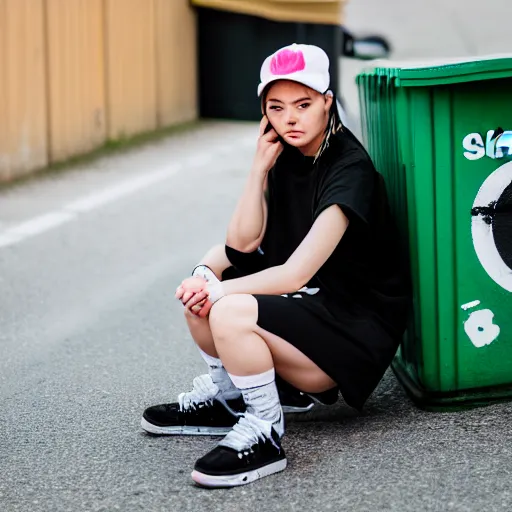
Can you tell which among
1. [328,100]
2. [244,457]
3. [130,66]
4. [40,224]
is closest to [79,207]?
[40,224]

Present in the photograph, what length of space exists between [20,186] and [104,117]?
1.84 metres

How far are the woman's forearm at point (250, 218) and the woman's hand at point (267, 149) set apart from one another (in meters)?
0.02

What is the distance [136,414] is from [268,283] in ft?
2.76

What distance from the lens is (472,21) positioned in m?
13.9

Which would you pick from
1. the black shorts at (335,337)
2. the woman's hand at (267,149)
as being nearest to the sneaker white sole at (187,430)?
the black shorts at (335,337)

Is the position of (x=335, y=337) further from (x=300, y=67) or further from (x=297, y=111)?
(x=300, y=67)

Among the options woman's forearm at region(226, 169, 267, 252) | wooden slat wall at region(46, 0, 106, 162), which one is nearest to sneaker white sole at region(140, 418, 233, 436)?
woman's forearm at region(226, 169, 267, 252)

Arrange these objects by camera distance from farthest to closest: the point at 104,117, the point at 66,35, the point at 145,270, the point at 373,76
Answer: the point at 104,117 → the point at 66,35 → the point at 145,270 → the point at 373,76

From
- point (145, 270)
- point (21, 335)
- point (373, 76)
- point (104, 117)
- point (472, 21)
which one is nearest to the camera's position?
point (373, 76)

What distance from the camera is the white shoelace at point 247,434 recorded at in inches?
126

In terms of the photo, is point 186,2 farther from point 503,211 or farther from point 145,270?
point 503,211

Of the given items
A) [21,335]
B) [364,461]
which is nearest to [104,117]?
[21,335]

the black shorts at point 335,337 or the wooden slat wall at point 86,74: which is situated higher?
the wooden slat wall at point 86,74

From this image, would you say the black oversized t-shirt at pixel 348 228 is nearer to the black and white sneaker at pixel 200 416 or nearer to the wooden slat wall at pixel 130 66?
the black and white sneaker at pixel 200 416
